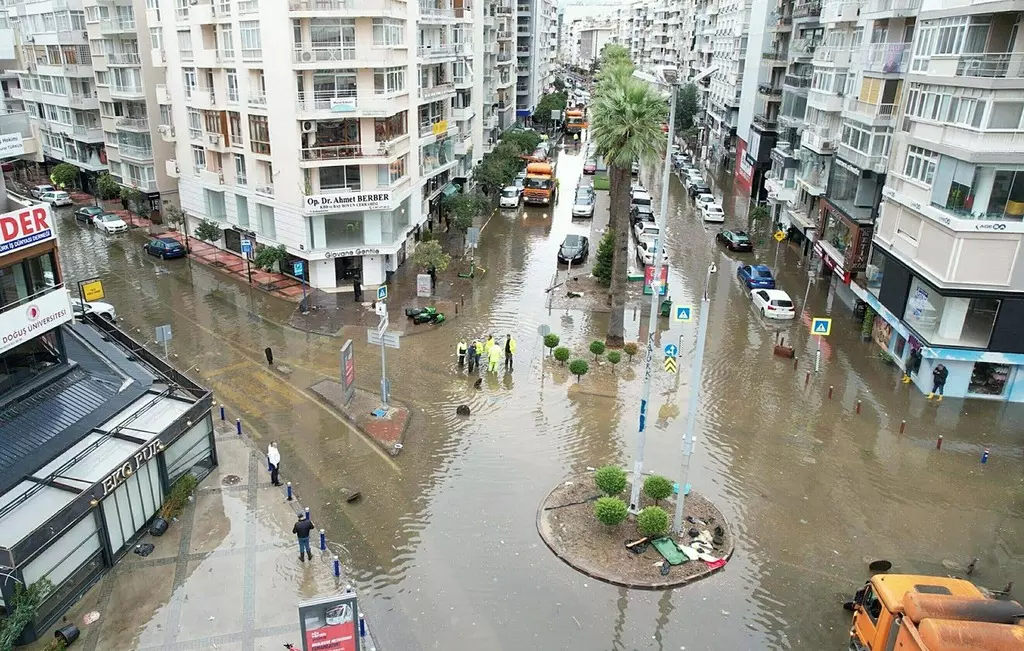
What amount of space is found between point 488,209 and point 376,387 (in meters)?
31.2

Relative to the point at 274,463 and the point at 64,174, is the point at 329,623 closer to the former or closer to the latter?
the point at 274,463

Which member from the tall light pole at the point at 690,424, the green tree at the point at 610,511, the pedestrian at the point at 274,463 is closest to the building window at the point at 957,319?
the tall light pole at the point at 690,424

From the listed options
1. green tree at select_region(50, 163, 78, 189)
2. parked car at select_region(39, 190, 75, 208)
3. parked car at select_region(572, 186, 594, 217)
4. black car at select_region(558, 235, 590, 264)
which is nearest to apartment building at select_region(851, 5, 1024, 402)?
black car at select_region(558, 235, 590, 264)

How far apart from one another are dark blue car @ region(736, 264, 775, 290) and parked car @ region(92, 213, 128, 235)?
4391 centimetres

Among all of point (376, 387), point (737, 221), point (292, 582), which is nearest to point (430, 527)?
point (292, 582)

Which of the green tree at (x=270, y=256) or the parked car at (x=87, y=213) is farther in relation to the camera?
the parked car at (x=87, y=213)

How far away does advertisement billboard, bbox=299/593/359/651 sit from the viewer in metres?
Result: 14.1

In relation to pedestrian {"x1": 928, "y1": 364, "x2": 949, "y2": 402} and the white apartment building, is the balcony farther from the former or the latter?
the white apartment building

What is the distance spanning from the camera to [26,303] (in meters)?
19.7

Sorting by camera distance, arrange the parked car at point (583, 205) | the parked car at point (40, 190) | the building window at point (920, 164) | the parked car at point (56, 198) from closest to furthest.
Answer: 1. the building window at point (920, 164)
2. the parked car at point (583, 205)
3. the parked car at point (56, 198)
4. the parked car at point (40, 190)

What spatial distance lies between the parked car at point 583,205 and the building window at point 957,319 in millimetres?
33134

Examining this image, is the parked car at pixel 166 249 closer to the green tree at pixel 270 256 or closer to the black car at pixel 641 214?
the green tree at pixel 270 256

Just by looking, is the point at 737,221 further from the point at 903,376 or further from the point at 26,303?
the point at 26,303

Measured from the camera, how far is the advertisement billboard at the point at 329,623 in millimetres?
14102
